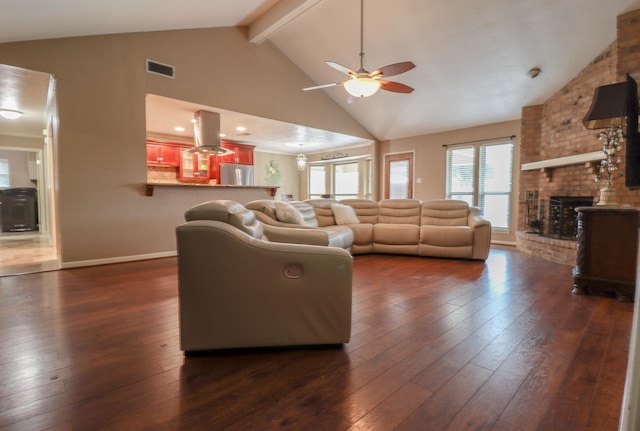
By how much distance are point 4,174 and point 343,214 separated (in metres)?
9.36

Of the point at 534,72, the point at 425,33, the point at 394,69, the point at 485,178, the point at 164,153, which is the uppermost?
the point at 425,33

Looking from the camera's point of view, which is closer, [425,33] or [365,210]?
[425,33]

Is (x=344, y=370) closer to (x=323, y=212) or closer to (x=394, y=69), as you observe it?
(x=394, y=69)

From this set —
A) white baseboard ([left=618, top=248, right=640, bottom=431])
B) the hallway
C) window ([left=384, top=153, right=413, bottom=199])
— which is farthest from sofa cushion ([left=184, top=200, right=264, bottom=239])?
window ([left=384, top=153, right=413, bottom=199])

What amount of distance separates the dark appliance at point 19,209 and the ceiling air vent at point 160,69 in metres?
6.45

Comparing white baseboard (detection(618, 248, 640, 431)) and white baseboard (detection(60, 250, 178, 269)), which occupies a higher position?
white baseboard (detection(618, 248, 640, 431))

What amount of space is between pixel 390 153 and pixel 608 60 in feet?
14.5

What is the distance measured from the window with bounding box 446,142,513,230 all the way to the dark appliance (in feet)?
34.4

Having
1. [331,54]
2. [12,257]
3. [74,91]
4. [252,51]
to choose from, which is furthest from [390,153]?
[12,257]

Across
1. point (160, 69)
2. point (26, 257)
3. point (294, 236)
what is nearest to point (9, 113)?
point (26, 257)

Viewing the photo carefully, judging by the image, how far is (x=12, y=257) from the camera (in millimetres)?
4375

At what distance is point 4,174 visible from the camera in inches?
314

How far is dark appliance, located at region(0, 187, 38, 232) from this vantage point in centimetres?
741

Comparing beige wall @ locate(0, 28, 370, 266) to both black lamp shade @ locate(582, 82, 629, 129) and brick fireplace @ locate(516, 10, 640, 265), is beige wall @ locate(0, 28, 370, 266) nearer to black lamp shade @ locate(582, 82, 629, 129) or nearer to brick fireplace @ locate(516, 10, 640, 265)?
black lamp shade @ locate(582, 82, 629, 129)
